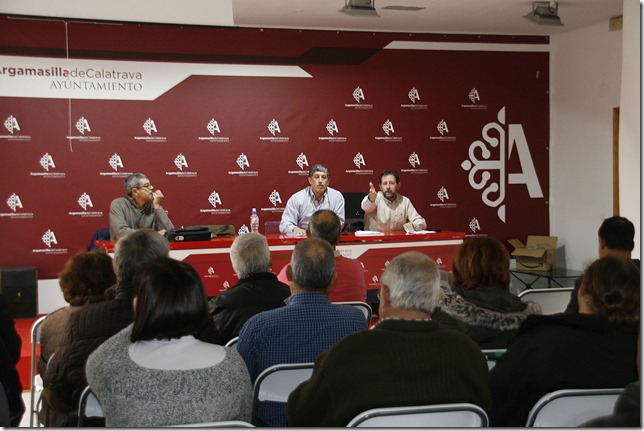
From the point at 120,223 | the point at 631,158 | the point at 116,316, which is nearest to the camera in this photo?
the point at 116,316

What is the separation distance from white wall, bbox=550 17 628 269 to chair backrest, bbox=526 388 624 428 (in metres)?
6.88

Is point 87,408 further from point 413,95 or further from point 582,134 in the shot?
point 582,134

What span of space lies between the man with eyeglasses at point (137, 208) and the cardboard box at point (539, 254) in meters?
4.64

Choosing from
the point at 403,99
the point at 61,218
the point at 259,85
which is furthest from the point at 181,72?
the point at 403,99

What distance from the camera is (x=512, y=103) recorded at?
9.71m

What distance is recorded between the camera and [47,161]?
7910 millimetres

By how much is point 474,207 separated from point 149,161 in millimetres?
4220

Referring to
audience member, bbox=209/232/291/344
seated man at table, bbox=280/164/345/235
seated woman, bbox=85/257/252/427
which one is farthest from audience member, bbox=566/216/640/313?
seated man at table, bbox=280/164/345/235

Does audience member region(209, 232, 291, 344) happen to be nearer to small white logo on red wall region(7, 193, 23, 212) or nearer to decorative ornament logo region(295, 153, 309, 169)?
small white logo on red wall region(7, 193, 23, 212)

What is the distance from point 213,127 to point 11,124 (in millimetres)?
2176

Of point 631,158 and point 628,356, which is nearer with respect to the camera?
point 628,356

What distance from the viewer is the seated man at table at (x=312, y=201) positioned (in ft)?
24.1

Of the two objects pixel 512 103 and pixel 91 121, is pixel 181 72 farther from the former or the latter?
pixel 512 103

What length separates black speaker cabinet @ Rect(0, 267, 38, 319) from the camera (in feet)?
24.3
